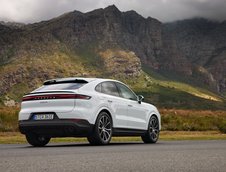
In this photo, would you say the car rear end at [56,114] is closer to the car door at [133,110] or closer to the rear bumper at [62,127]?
the rear bumper at [62,127]

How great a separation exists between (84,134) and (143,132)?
271 centimetres

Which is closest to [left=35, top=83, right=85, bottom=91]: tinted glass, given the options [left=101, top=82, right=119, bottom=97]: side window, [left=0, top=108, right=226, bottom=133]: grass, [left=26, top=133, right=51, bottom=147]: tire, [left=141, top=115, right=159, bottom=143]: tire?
[left=101, top=82, right=119, bottom=97]: side window

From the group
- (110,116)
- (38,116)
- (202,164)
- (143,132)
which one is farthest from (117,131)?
(202,164)

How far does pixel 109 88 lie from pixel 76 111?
5.56ft

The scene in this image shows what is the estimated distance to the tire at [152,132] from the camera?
14656mm

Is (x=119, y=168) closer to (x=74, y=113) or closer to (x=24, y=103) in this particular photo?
(x=74, y=113)

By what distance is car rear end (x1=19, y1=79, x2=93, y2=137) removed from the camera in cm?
1212

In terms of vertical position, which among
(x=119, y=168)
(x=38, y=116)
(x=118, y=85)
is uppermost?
(x=118, y=85)

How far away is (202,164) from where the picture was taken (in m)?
7.58

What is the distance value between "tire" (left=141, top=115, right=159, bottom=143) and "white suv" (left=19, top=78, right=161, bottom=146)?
0.93 metres

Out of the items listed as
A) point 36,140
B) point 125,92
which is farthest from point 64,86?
point 125,92

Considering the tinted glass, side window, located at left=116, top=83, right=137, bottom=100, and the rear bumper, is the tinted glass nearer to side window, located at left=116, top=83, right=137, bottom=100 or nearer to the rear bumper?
the rear bumper

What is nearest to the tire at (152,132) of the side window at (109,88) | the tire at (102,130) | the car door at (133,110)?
the car door at (133,110)

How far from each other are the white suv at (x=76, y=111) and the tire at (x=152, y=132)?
0.93 m
